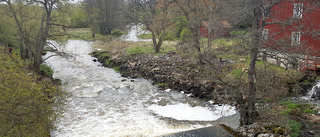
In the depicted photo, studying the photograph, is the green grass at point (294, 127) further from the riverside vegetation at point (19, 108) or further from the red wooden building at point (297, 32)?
the riverside vegetation at point (19, 108)

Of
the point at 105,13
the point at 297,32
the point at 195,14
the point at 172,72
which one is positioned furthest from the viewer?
the point at 105,13

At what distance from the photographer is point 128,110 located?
14.6 metres

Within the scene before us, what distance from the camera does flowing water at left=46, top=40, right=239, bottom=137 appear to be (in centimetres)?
1223

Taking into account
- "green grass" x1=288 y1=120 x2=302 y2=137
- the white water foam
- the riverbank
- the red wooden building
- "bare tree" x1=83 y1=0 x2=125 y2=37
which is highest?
"bare tree" x1=83 y1=0 x2=125 y2=37

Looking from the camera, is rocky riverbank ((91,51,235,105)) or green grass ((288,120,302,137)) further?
rocky riverbank ((91,51,235,105))

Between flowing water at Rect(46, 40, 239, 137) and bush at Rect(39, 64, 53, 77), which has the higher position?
bush at Rect(39, 64, 53, 77)

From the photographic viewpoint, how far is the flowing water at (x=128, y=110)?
12.2m

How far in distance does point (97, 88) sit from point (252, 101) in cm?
1142

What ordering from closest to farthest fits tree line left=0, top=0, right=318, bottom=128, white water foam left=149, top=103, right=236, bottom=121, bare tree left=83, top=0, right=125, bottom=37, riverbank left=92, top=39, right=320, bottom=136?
tree line left=0, top=0, right=318, bottom=128
riverbank left=92, top=39, right=320, bottom=136
white water foam left=149, top=103, right=236, bottom=121
bare tree left=83, top=0, right=125, bottom=37

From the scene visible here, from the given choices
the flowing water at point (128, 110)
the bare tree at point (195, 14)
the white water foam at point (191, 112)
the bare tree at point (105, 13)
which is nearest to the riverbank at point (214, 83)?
the white water foam at point (191, 112)

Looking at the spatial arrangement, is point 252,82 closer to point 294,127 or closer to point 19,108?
point 294,127

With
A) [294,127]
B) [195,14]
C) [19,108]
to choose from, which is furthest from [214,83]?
[19,108]

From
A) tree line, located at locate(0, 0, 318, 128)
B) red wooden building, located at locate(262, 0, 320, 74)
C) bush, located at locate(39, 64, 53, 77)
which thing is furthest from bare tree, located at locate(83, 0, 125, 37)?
red wooden building, located at locate(262, 0, 320, 74)

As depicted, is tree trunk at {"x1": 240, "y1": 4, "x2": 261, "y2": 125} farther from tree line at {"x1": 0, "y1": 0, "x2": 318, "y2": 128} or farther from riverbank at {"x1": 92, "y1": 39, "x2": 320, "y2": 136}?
riverbank at {"x1": 92, "y1": 39, "x2": 320, "y2": 136}
